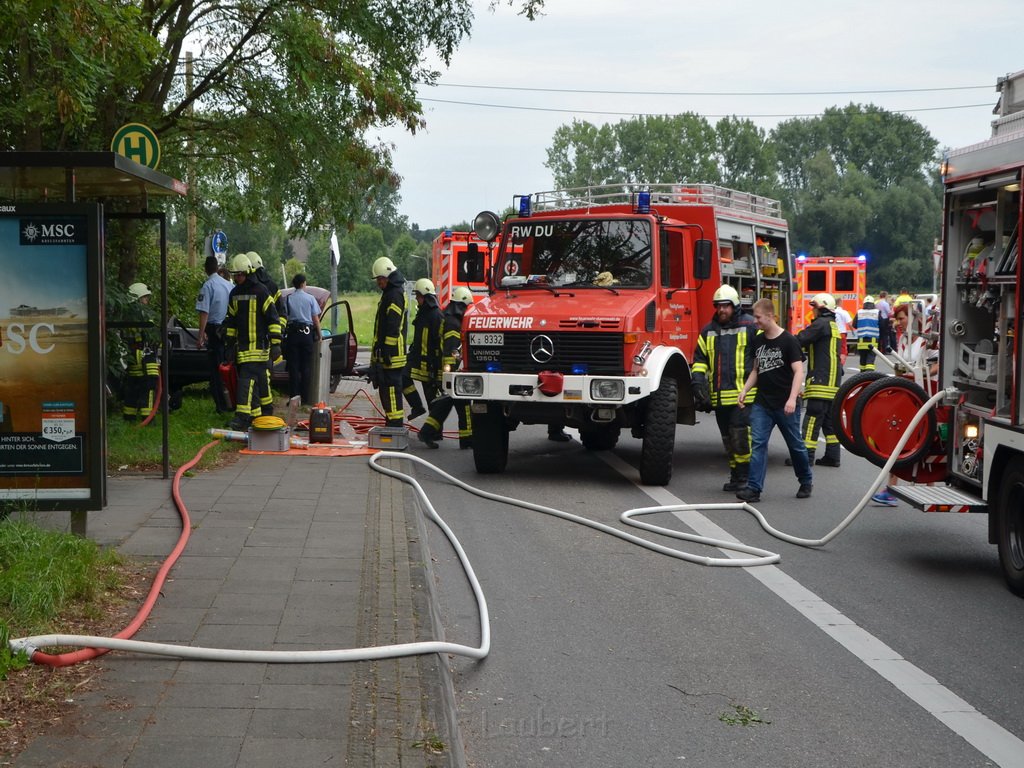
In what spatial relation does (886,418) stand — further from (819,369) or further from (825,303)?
(825,303)

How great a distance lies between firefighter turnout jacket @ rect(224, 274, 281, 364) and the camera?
42.5 ft

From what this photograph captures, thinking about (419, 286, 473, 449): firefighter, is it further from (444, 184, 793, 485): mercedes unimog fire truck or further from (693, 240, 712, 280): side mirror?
(693, 240, 712, 280): side mirror

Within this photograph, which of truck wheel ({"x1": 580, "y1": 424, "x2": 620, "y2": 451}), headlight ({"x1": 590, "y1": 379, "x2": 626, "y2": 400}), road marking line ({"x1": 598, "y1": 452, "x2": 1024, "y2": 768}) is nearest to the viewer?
road marking line ({"x1": 598, "y1": 452, "x2": 1024, "y2": 768})

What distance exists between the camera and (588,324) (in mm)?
11367

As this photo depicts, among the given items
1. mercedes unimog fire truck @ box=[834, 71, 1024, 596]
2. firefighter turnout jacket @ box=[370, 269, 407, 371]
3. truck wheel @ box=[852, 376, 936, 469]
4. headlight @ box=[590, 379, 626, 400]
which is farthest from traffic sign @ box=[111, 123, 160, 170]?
truck wheel @ box=[852, 376, 936, 469]

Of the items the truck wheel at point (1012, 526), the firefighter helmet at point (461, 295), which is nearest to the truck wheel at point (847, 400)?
the truck wheel at point (1012, 526)

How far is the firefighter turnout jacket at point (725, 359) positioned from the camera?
11664 millimetres

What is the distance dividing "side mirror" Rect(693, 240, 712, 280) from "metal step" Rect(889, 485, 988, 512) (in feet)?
12.8

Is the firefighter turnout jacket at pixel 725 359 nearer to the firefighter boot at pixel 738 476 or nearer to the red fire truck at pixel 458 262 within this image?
the firefighter boot at pixel 738 476

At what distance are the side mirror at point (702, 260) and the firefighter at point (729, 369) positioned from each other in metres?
0.23

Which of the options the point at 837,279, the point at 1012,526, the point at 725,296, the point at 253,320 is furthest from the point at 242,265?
the point at 837,279

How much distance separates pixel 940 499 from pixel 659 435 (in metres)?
3.47

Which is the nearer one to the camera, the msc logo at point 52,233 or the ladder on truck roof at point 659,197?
the msc logo at point 52,233

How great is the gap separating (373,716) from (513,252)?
8.58 meters
